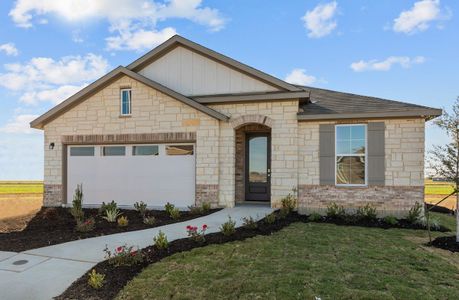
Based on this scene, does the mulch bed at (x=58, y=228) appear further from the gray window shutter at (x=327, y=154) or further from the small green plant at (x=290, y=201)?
the gray window shutter at (x=327, y=154)

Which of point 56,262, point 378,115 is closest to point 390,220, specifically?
point 378,115

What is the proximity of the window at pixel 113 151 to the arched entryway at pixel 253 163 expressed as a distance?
440cm

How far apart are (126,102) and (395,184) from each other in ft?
32.7

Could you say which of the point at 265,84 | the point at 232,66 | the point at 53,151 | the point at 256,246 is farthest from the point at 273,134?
the point at 53,151

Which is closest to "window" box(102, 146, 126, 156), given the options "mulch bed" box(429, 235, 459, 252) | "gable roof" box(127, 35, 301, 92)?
"gable roof" box(127, 35, 301, 92)

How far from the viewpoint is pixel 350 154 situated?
10.9 metres

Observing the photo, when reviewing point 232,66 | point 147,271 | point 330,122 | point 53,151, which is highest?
point 232,66

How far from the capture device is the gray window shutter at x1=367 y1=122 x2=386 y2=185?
1058 centimetres

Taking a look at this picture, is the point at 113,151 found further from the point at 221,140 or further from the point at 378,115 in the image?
the point at 378,115

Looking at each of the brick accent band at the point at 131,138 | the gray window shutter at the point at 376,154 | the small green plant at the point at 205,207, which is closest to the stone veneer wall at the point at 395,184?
the gray window shutter at the point at 376,154

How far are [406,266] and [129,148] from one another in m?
9.91

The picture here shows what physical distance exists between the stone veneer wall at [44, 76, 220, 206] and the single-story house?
0.04m

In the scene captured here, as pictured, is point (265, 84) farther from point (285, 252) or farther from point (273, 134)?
point (285, 252)

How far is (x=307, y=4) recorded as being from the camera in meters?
11.4
